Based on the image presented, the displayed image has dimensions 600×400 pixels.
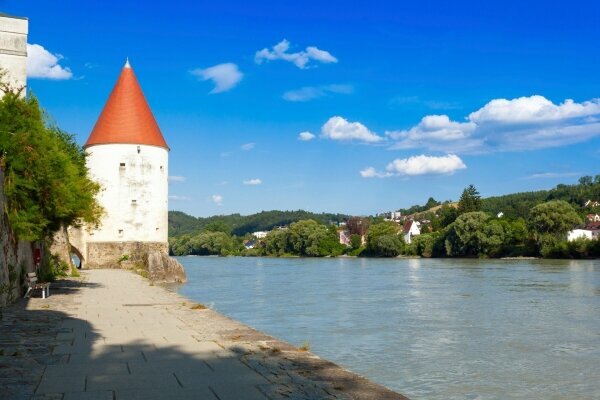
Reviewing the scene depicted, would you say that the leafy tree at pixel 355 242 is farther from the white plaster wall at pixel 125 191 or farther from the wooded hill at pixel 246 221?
the wooded hill at pixel 246 221

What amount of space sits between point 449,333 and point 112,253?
26593 millimetres

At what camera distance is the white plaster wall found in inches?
1430

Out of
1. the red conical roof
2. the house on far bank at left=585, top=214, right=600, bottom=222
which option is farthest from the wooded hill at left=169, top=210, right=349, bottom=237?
the red conical roof

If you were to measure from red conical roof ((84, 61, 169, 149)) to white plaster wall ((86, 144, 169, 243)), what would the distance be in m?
0.47

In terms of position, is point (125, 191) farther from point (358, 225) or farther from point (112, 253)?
point (358, 225)

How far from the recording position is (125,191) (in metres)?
36.5

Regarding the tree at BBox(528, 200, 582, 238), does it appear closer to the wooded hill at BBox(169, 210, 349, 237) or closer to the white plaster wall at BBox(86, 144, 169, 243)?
the white plaster wall at BBox(86, 144, 169, 243)

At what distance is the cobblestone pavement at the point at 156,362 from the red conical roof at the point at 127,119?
1040 inches

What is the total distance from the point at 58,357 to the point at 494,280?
25868 mm

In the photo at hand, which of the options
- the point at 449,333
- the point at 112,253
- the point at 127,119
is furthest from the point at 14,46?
the point at 449,333

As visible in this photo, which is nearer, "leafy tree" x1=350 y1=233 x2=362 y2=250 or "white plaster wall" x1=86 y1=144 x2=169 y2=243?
"white plaster wall" x1=86 y1=144 x2=169 y2=243

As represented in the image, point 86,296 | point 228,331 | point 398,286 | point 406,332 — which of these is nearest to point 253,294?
point 398,286

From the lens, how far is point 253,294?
2355 cm

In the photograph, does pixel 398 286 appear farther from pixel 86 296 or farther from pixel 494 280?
pixel 86 296
